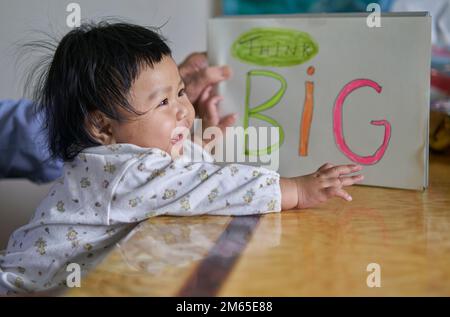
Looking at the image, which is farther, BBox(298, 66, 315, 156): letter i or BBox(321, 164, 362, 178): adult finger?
BBox(298, 66, 315, 156): letter i

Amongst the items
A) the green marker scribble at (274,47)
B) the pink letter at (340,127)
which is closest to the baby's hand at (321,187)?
the pink letter at (340,127)

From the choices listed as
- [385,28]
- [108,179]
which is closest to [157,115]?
[108,179]

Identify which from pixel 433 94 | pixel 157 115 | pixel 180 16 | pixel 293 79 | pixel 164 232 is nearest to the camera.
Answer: pixel 164 232

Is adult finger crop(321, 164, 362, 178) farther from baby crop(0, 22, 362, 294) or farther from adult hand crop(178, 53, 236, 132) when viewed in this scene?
adult hand crop(178, 53, 236, 132)

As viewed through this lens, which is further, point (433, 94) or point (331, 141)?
point (433, 94)

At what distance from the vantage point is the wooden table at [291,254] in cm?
66

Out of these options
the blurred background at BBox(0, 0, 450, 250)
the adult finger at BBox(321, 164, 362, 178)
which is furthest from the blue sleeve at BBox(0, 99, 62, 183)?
the adult finger at BBox(321, 164, 362, 178)

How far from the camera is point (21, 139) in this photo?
4.74 feet

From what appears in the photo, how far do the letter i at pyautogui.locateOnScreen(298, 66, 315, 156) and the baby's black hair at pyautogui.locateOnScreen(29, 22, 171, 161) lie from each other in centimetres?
23

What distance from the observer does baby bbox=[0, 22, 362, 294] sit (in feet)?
2.93

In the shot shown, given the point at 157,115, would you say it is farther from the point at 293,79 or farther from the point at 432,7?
the point at 432,7

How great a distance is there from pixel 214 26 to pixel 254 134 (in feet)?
0.66

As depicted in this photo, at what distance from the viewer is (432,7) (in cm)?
188
